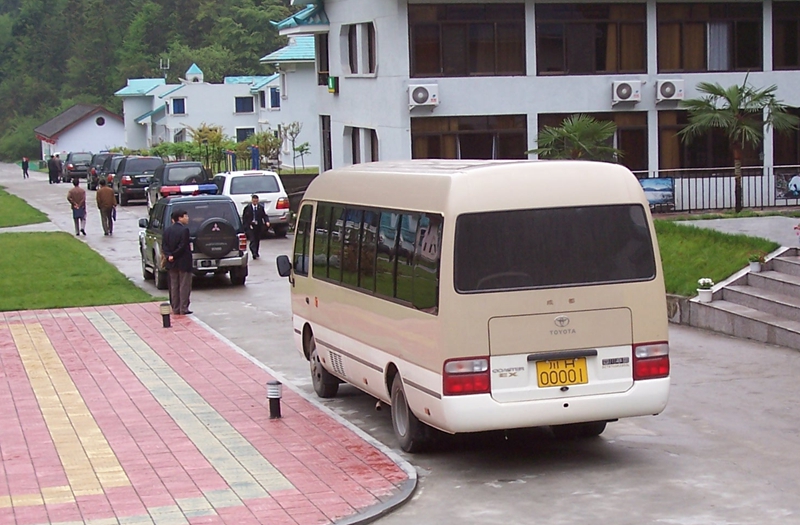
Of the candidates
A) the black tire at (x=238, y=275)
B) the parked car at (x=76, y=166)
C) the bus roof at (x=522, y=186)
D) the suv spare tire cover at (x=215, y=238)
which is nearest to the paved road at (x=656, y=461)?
the bus roof at (x=522, y=186)

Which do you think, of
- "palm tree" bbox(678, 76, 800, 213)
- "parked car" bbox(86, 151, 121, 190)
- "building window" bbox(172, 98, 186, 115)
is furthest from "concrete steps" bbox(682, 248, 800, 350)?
"building window" bbox(172, 98, 186, 115)

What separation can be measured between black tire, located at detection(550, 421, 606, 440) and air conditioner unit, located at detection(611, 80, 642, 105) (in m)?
21.5

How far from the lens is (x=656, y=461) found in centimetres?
1006

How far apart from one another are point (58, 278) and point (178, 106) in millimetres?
62813

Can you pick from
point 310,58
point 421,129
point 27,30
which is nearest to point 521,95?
point 421,129

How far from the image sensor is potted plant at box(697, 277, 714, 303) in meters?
17.5

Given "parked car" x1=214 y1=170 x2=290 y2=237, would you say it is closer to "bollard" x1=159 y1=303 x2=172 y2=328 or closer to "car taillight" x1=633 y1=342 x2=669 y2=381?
"bollard" x1=159 y1=303 x2=172 y2=328

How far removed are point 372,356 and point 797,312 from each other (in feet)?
23.9

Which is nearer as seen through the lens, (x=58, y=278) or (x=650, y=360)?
(x=650, y=360)

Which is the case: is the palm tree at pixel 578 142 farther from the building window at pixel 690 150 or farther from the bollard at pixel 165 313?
the bollard at pixel 165 313

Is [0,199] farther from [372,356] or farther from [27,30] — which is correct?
[27,30]

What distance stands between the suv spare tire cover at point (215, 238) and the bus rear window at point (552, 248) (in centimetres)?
1414

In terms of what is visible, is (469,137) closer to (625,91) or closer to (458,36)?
(458,36)

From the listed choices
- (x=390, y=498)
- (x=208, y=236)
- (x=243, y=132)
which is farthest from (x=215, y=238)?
(x=243, y=132)
